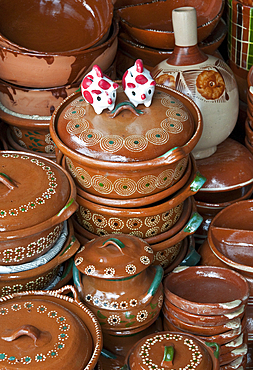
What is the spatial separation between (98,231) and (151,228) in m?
0.23

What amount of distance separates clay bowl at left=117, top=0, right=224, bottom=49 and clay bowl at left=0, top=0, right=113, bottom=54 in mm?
262

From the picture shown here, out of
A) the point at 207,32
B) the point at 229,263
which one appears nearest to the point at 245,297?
the point at 229,263

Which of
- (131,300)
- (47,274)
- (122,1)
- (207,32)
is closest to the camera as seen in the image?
(131,300)

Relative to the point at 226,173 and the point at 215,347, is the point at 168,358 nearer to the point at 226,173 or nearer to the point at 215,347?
the point at 215,347

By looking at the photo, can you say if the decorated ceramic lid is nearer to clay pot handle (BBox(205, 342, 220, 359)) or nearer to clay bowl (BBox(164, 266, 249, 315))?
clay bowl (BBox(164, 266, 249, 315))

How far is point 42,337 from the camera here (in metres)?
1.38

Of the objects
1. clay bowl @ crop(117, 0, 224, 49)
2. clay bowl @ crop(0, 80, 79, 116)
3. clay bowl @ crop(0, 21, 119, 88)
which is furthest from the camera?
clay bowl @ crop(117, 0, 224, 49)

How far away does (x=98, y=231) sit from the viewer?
6.41ft

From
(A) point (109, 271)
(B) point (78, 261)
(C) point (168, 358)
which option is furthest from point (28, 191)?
(C) point (168, 358)

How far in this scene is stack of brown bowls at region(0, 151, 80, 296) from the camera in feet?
5.20

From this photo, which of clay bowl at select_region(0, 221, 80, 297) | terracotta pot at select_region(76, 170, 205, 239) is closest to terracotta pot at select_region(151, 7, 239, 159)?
terracotta pot at select_region(76, 170, 205, 239)

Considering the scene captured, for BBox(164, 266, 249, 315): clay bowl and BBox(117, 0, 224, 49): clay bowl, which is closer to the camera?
BBox(164, 266, 249, 315): clay bowl

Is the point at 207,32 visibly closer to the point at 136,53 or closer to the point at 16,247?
the point at 136,53

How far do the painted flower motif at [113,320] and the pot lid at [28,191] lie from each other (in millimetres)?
431
